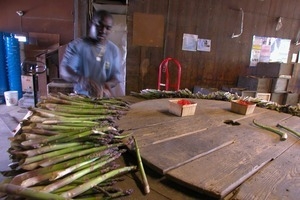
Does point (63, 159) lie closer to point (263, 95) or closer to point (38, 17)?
point (263, 95)

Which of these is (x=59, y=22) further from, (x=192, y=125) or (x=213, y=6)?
(x=192, y=125)

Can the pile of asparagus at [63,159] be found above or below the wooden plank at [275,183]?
above

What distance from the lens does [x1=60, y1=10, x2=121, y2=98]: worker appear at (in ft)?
7.64

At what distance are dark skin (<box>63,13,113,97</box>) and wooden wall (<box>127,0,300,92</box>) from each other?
1580 millimetres

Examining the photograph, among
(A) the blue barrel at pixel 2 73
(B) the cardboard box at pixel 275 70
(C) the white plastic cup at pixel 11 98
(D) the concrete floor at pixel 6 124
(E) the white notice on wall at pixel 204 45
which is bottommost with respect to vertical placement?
(D) the concrete floor at pixel 6 124

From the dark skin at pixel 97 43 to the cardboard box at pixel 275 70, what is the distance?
12.0ft

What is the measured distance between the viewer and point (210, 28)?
4.38 meters

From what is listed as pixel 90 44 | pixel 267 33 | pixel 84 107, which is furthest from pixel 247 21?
pixel 84 107

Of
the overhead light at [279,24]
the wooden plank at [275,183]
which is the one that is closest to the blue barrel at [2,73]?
the wooden plank at [275,183]

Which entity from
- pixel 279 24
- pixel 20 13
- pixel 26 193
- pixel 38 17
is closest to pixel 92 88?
pixel 26 193

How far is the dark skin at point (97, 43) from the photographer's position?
2.15 metres

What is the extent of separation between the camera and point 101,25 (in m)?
2.33

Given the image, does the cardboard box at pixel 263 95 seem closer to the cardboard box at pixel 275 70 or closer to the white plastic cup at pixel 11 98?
the cardboard box at pixel 275 70

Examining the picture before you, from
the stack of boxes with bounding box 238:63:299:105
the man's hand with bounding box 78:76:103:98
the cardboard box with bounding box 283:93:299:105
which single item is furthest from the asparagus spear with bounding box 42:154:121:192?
the cardboard box with bounding box 283:93:299:105
